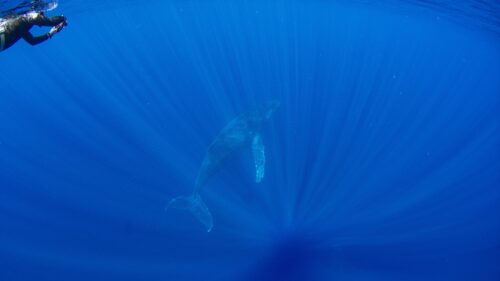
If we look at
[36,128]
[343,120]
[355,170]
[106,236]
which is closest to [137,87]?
[36,128]

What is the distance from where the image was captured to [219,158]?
14383mm

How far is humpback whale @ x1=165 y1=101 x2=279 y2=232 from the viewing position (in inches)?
571

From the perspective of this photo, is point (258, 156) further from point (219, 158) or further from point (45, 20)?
point (45, 20)

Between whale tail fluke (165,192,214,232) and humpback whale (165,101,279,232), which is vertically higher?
humpback whale (165,101,279,232)

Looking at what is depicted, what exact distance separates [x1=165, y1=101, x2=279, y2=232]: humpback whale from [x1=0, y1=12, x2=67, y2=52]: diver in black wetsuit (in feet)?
27.1

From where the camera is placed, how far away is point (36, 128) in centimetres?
2505

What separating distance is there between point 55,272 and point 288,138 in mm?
12300

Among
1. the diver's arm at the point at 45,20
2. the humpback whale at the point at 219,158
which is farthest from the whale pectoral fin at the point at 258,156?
the diver's arm at the point at 45,20

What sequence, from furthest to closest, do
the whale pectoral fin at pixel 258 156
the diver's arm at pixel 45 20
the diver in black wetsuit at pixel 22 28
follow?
the whale pectoral fin at pixel 258 156 → the diver's arm at pixel 45 20 → the diver in black wetsuit at pixel 22 28

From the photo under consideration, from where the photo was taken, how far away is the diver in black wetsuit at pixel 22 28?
263 inches

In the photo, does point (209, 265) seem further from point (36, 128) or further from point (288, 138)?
point (36, 128)

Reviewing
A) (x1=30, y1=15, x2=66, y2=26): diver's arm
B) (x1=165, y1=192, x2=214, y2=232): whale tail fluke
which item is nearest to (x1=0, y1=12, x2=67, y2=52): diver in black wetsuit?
(x1=30, y1=15, x2=66, y2=26): diver's arm

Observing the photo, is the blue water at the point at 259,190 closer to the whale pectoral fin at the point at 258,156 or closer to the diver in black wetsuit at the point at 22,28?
the whale pectoral fin at the point at 258,156

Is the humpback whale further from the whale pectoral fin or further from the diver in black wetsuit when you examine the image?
the diver in black wetsuit
